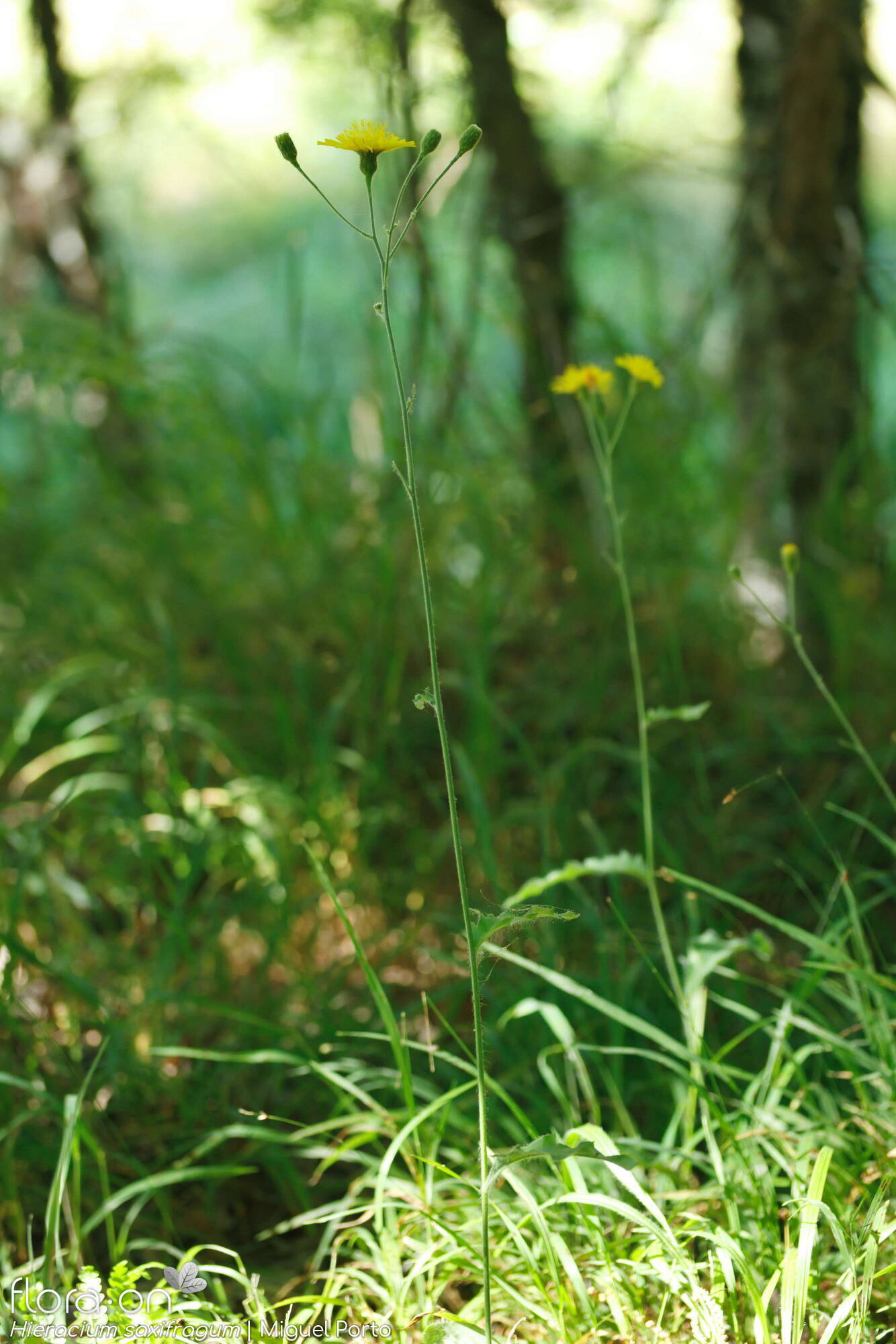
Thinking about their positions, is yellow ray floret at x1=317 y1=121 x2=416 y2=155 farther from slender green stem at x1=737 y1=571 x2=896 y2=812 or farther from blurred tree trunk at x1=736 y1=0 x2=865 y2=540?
blurred tree trunk at x1=736 y1=0 x2=865 y2=540

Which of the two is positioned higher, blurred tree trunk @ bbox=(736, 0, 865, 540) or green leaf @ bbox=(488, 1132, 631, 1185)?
blurred tree trunk @ bbox=(736, 0, 865, 540)

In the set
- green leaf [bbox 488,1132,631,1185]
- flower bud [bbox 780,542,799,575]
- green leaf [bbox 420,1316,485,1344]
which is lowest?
green leaf [bbox 420,1316,485,1344]

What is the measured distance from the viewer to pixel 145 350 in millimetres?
2184

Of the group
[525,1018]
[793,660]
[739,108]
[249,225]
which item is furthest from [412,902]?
[249,225]

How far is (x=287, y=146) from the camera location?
0.73m

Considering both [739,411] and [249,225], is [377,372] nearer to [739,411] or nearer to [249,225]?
[739,411]

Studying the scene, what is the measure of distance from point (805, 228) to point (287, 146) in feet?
3.68

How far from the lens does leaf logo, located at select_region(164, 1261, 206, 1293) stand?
0.86m

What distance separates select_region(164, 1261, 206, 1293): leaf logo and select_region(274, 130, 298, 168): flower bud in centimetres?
87

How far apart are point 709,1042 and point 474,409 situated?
3.95 feet

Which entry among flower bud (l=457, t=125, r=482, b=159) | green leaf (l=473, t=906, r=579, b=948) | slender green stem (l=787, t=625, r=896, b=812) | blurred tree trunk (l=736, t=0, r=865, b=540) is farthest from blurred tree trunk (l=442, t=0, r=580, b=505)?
green leaf (l=473, t=906, r=579, b=948)

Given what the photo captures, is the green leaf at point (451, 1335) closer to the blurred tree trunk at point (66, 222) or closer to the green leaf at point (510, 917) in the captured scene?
the green leaf at point (510, 917)

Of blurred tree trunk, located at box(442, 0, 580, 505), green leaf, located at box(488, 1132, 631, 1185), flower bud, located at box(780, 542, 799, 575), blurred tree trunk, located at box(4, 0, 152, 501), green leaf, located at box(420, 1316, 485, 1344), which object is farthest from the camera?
blurred tree trunk, located at box(4, 0, 152, 501)

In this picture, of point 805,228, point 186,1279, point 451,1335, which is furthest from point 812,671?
point 805,228
